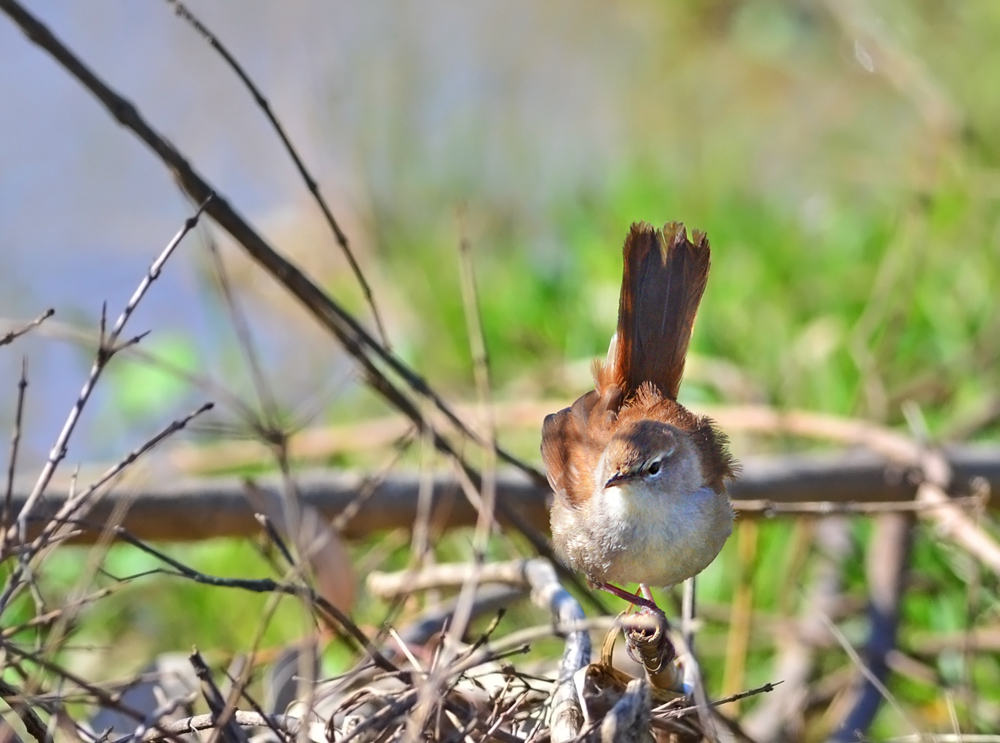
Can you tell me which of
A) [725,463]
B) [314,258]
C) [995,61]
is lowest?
[725,463]

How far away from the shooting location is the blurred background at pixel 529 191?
5.20 metres

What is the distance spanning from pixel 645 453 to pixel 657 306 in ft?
0.92

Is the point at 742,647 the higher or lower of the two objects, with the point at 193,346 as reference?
lower

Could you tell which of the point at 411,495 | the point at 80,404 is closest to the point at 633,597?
the point at 80,404

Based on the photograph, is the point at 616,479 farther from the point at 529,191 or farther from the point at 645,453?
the point at 529,191

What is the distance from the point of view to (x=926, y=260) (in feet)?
18.1

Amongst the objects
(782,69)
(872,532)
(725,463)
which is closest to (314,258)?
(782,69)

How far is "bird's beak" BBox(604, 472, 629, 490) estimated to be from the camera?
6.57ft

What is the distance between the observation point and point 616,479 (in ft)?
6.57

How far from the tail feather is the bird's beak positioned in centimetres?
21

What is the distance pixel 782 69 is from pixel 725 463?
783cm

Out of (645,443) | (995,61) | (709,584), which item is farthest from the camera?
(995,61)

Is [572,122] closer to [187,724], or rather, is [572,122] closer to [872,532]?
[872,532]

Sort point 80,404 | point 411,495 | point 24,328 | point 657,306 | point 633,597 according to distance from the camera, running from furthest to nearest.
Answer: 1. point 411,495
2. point 657,306
3. point 633,597
4. point 24,328
5. point 80,404
